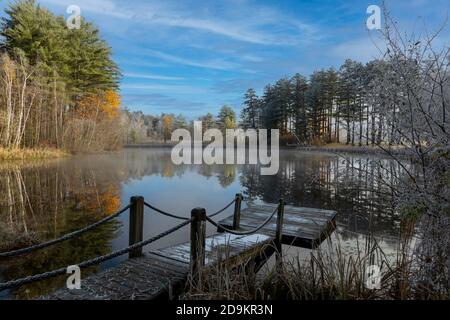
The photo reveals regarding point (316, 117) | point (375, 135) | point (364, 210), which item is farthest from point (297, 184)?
point (316, 117)

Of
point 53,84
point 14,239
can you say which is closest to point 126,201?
point 14,239

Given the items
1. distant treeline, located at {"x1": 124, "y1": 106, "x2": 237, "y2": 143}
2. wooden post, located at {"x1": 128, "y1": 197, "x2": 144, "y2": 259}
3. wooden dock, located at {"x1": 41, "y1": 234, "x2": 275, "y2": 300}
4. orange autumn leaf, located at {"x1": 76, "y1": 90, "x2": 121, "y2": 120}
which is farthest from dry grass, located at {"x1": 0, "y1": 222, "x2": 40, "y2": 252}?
distant treeline, located at {"x1": 124, "y1": 106, "x2": 237, "y2": 143}

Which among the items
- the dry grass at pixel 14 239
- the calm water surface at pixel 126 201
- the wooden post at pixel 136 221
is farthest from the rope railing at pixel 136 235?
the dry grass at pixel 14 239

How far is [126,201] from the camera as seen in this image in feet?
35.9

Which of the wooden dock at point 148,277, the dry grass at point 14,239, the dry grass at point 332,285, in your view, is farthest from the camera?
the dry grass at point 14,239

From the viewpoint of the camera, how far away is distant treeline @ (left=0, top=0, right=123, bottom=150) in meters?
23.2

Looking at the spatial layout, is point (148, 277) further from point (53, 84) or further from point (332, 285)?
point (53, 84)

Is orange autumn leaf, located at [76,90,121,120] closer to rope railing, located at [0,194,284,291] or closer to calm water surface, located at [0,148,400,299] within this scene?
calm water surface, located at [0,148,400,299]

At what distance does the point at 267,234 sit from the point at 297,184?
30.1 feet

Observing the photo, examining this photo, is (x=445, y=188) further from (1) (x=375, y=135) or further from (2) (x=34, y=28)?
(2) (x=34, y=28)

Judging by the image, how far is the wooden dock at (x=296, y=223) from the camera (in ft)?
21.7

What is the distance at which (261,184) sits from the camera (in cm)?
1557

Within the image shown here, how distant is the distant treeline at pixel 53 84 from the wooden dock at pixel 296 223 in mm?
21026

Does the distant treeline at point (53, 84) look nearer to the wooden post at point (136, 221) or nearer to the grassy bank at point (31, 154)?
the grassy bank at point (31, 154)
